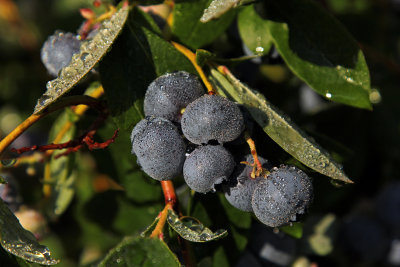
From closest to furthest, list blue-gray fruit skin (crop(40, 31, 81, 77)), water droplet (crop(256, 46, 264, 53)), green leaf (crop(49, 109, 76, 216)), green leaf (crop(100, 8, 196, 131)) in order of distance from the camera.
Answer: green leaf (crop(100, 8, 196, 131)) → blue-gray fruit skin (crop(40, 31, 81, 77)) → water droplet (crop(256, 46, 264, 53)) → green leaf (crop(49, 109, 76, 216))

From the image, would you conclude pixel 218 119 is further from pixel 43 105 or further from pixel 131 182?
pixel 131 182

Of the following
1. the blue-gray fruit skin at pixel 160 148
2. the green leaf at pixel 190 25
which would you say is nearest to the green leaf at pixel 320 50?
the green leaf at pixel 190 25

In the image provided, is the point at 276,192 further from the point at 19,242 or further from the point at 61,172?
the point at 61,172

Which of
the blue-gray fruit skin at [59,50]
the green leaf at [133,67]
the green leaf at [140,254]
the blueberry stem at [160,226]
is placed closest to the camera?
the green leaf at [140,254]

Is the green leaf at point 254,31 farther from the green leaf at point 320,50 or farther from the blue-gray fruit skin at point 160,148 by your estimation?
the blue-gray fruit skin at point 160,148

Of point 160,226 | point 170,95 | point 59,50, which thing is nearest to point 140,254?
point 160,226

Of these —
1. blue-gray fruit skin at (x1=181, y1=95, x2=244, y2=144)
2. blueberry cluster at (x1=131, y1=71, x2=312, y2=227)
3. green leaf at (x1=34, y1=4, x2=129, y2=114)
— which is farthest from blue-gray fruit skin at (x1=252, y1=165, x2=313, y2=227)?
green leaf at (x1=34, y1=4, x2=129, y2=114)

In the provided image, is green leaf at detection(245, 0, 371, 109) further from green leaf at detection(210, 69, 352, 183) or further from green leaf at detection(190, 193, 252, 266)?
green leaf at detection(190, 193, 252, 266)
